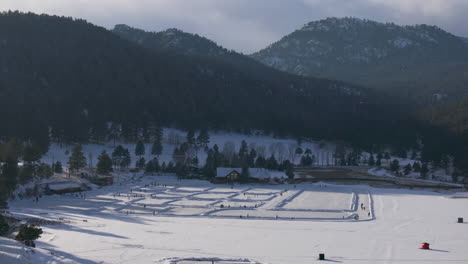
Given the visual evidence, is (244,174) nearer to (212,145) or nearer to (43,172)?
(43,172)

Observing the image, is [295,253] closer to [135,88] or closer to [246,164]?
[246,164]

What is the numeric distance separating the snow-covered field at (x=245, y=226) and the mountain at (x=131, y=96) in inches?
1662

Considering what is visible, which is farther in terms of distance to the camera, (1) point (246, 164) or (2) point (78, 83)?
(2) point (78, 83)

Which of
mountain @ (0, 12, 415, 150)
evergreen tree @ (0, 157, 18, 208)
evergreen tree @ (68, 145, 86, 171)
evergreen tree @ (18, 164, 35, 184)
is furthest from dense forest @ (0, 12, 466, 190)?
evergreen tree @ (0, 157, 18, 208)

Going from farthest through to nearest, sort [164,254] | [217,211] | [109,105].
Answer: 1. [109,105]
2. [217,211]
3. [164,254]

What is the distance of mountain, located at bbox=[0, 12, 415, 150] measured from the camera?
359 feet

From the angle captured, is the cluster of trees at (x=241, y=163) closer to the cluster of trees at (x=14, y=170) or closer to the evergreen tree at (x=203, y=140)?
the evergreen tree at (x=203, y=140)

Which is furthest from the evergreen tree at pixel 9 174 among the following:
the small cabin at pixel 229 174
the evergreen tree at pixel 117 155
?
the evergreen tree at pixel 117 155

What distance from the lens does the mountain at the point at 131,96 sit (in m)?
109

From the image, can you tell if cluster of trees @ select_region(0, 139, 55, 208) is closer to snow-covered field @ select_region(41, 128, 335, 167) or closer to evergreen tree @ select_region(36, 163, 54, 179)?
evergreen tree @ select_region(36, 163, 54, 179)

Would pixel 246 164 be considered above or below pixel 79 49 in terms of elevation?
below

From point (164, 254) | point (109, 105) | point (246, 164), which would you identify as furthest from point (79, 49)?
point (164, 254)

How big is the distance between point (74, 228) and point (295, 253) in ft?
49.9

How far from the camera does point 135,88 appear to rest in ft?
470
